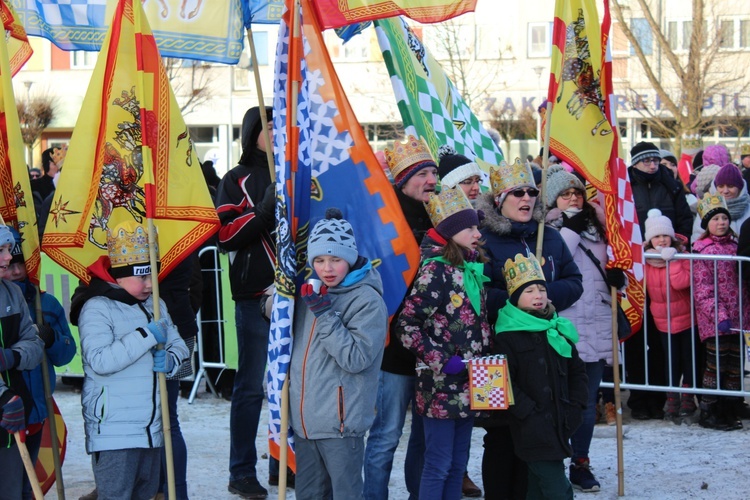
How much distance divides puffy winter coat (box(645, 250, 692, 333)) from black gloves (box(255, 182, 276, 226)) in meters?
3.92

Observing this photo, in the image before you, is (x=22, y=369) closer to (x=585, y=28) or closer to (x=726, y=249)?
(x=585, y=28)

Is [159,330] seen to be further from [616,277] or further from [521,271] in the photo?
[616,277]

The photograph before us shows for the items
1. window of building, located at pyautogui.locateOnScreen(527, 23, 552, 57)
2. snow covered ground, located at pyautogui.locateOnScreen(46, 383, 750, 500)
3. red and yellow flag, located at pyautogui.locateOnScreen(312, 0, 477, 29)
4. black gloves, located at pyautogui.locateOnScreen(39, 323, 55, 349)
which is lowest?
snow covered ground, located at pyautogui.locateOnScreen(46, 383, 750, 500)

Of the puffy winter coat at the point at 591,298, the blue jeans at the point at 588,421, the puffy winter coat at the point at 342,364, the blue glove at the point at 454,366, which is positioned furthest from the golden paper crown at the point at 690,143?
the puffy winter coat at the point at 342,364

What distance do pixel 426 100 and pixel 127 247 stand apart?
2.89 m

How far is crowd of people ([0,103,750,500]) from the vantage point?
16.1ft

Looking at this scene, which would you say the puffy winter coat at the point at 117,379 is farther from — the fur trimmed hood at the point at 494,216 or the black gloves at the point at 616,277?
the black gloves at the point at 616,277

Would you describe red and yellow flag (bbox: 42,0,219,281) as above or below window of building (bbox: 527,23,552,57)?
below

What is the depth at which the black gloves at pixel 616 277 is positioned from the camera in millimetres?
6465

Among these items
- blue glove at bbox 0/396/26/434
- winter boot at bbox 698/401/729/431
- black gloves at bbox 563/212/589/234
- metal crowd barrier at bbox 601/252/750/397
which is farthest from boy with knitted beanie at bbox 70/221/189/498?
winter boot at bbox 698/401/729/431

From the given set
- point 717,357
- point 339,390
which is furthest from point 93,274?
point 717,357

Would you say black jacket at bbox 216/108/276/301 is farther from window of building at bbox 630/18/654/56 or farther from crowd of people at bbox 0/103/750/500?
window of building at bbox 630/18/654/56

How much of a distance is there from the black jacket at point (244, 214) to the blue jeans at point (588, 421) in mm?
2133

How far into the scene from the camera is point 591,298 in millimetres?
6848
